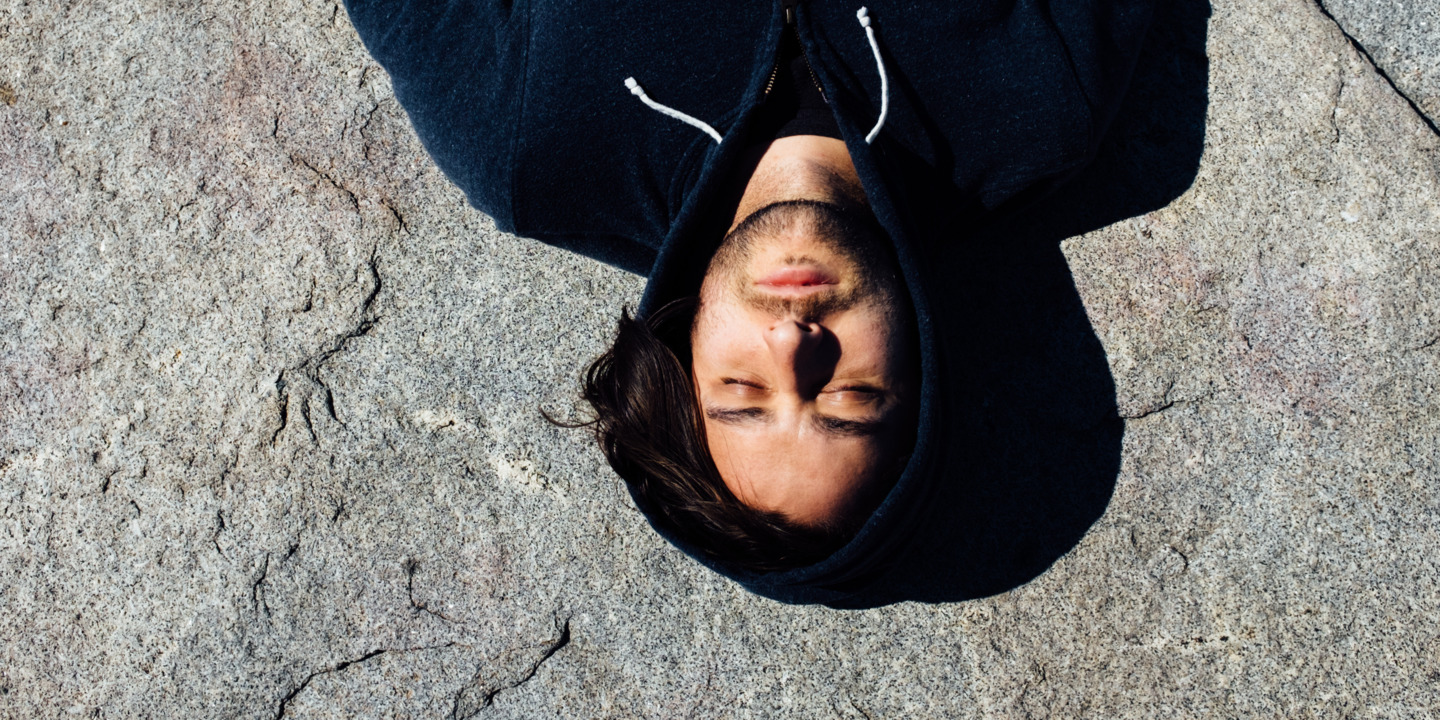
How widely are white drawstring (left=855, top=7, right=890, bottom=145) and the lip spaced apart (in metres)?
0.35

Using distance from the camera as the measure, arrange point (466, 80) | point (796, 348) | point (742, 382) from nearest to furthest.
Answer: point (796, 348) < point (742, 382) < point (466, 80)

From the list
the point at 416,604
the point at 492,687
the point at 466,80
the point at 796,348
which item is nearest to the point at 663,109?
the point at 466,80

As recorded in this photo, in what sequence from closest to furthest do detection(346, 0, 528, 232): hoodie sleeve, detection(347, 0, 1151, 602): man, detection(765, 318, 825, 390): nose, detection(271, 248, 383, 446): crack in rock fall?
detection(765, 318, 825, 390): nose, detection(347, 0, 1151, 602): man, detection(346, 0, 528, 232): hoodie sleeve, detection(271, 248, 383, 446): crack in rock

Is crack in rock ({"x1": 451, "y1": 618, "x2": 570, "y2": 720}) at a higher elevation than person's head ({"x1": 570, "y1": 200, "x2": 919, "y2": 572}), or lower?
lower

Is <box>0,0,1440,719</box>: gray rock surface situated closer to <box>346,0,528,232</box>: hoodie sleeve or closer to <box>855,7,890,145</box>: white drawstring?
<box>346,0,528,232</box>: hoodie sleeve

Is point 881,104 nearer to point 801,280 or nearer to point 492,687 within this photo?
point 801,280

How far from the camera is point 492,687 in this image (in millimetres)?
2469

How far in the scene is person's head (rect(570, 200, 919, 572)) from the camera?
1974 mm

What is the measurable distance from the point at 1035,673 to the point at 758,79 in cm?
168

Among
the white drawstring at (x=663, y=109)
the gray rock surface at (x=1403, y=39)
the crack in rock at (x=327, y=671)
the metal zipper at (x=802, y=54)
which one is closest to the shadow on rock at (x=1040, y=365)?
the gray rock surface at (x=1403, y=39)

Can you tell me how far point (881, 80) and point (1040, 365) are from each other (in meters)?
0.91

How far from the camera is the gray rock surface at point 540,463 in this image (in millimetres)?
2416

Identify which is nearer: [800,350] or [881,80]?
[800,350]

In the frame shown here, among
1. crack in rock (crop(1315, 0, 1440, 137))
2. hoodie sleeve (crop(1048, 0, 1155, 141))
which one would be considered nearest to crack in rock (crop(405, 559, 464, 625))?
hoodie sleeve (crop(1048, 0, 1155, 141))
